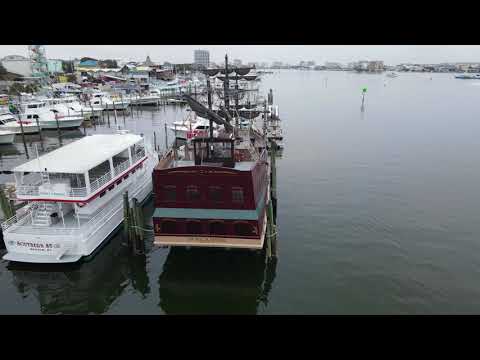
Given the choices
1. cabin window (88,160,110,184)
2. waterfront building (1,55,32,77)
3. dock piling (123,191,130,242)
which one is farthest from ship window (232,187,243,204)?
waterfront building (1,55,32,77)

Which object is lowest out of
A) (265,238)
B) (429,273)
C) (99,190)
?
(429,273)

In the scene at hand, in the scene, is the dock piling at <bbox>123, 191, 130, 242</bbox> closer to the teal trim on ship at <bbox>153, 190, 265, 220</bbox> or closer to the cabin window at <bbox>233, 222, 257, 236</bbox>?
the teal trim on ship at <bbox>153, 190, 265, 220</bbox>

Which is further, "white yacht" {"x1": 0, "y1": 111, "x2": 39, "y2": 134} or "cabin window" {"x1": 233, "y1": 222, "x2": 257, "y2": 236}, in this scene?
"white yacht" {"x1": 0, "y1": 111, "x2": 39, "y2": 134}

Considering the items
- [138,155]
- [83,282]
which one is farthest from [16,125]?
[83,282]

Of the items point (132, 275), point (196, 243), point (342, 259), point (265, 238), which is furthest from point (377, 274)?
point (132, 275)

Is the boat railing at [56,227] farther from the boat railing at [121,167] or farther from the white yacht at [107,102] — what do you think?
the white yacht at [107,102]

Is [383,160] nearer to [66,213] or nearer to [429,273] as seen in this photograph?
[429,273]
